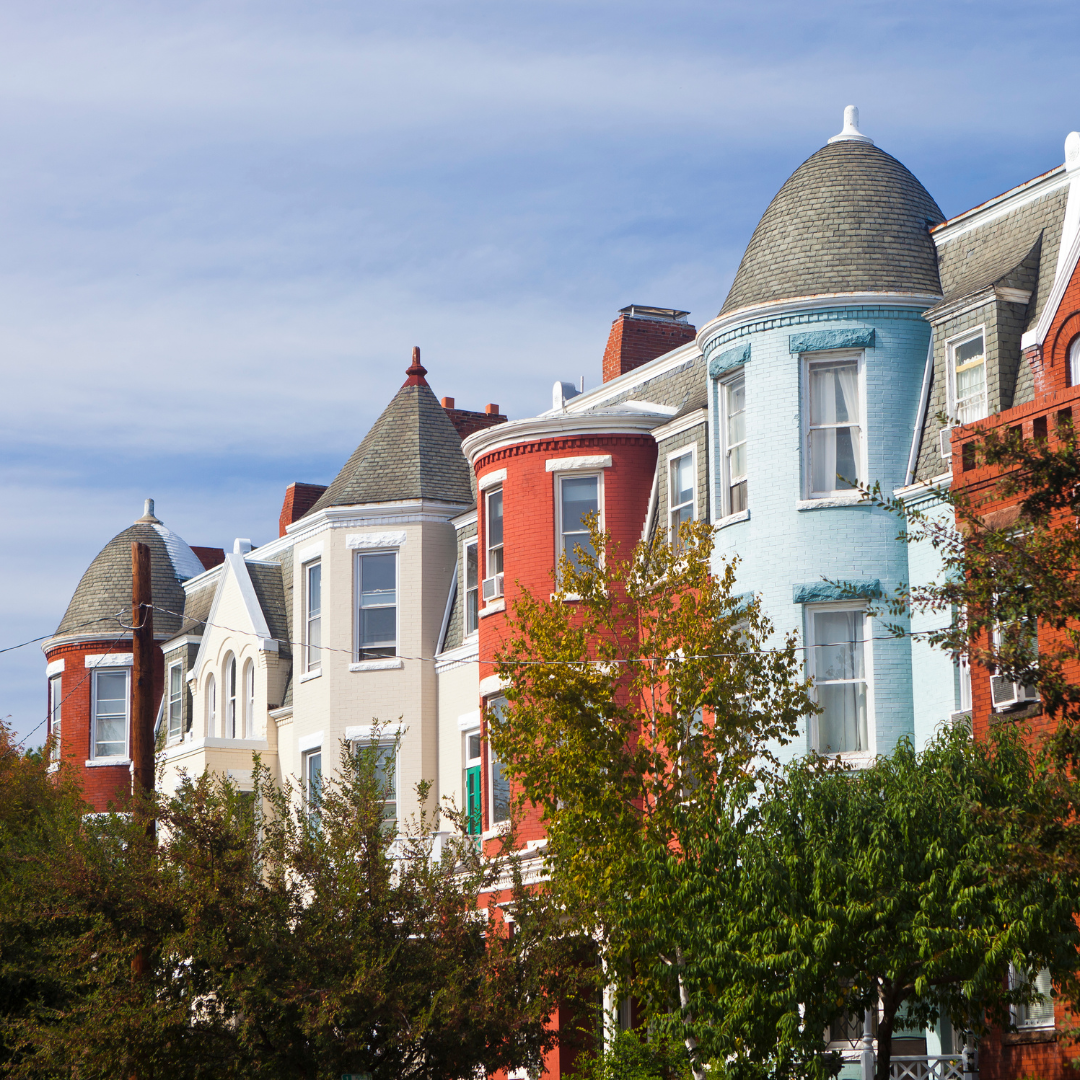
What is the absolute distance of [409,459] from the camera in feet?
124

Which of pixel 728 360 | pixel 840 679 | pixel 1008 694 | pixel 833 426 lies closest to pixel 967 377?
pixel 833 426

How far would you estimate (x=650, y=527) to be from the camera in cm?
3052

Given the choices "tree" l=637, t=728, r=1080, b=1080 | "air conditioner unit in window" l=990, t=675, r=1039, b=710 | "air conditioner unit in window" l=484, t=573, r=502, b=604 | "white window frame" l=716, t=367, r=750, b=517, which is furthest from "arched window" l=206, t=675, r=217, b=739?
"tree" l=637, t=728, r=1080, b=1080

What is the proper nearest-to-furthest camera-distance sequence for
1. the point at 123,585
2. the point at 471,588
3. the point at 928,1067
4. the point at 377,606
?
the point at 928,1067 → the point at 471,588 → the point at 377,606 → the point at 123,585

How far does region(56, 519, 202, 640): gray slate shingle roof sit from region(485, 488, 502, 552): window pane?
17.3 metres

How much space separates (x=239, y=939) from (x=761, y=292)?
12.9 m

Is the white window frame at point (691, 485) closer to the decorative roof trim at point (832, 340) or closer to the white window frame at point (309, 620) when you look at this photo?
the decorative roof trim at point (832, 340)

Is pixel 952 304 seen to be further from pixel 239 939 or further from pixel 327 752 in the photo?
pixel 327 752

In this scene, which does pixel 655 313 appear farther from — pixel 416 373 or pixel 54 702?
pixel 54 702

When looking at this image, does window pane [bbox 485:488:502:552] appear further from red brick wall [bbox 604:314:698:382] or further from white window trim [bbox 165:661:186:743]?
white window trim [bbox 165:661:186:743]

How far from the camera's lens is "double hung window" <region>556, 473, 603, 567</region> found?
102ft

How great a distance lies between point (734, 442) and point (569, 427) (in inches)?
169

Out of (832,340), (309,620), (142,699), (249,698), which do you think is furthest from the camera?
(249,698)

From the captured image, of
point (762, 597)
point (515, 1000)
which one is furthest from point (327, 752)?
point (515, 1000)
